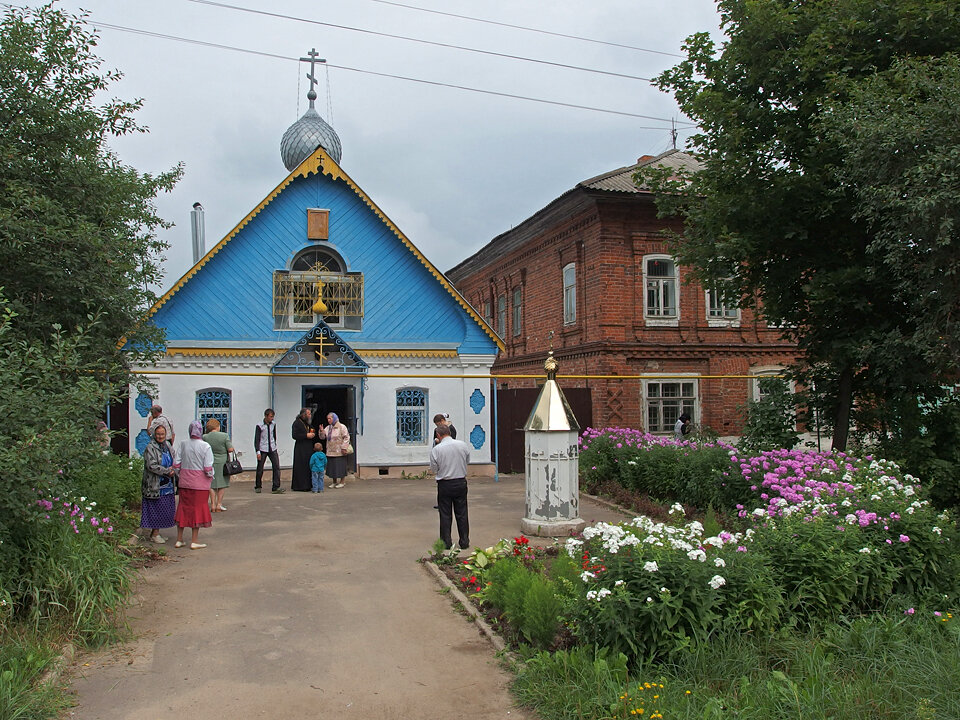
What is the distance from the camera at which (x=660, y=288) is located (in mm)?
21781

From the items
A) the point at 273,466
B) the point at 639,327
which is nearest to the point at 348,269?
the point at 273,466

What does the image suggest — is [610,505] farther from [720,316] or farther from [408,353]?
[720,316]

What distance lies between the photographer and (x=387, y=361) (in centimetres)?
1844

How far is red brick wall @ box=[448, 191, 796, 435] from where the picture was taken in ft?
69.1

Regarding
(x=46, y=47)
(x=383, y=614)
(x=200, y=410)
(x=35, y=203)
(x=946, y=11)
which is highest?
(x=946, y=11)

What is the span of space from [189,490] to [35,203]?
12.8ft

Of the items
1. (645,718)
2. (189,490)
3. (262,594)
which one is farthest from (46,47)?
(645,718)

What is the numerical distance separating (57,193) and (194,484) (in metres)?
3.89

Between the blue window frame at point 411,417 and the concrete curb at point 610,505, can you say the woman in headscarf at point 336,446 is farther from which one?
the concrete curb at point 610,505

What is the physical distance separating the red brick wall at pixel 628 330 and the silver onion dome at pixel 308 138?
21.0 ft

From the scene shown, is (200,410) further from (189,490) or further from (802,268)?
(802,268)

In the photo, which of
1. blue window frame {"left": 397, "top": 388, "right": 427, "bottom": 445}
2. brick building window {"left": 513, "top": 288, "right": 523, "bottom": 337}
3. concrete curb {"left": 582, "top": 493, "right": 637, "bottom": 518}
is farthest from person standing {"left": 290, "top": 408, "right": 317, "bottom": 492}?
brick building window {"left": 513, "top": 288, "right": 523, "bottom": 337}

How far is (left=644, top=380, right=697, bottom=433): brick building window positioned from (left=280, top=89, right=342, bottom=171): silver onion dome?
35.0 feet

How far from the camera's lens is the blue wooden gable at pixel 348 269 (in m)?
17.4
